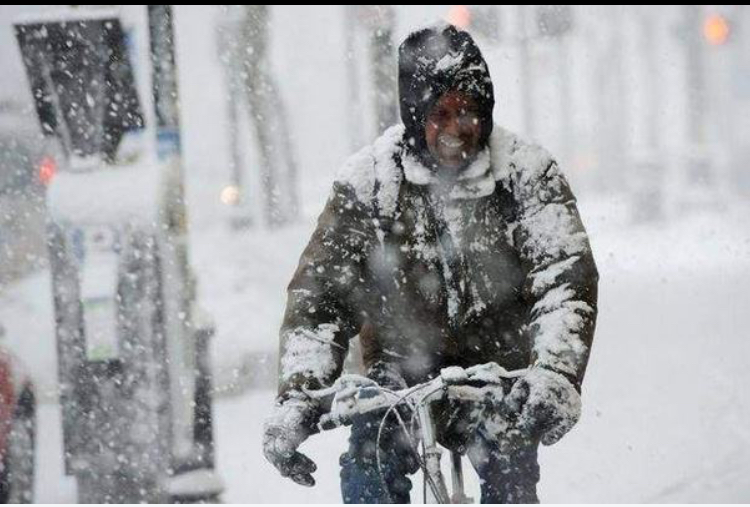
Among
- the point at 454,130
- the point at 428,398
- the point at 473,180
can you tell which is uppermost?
the point at 454,130

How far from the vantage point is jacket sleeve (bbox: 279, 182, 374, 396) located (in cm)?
345

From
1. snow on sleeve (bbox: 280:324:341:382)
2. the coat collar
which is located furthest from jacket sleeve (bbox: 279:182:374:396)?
the coat collar

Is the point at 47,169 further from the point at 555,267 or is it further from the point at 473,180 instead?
the point at 555,267

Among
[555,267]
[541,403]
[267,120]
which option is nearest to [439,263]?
[555,267]

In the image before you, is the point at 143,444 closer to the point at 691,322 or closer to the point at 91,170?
the point at 91,170

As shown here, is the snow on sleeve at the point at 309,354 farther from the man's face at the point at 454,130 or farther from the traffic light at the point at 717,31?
the traffic light at the point at 717,31

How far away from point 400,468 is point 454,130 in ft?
3.17

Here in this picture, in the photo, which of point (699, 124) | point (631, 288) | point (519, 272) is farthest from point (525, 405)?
point (699, 124)

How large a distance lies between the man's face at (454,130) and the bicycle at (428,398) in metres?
0.73

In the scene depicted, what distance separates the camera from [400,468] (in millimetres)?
3375

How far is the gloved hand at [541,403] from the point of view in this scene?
296cm

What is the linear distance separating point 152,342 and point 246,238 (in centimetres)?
1594

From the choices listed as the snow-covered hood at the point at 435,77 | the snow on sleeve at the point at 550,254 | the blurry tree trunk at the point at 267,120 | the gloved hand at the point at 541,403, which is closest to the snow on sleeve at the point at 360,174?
the snow-covered hood at the point at 435,77

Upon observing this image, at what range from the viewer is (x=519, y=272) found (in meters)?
3.58
